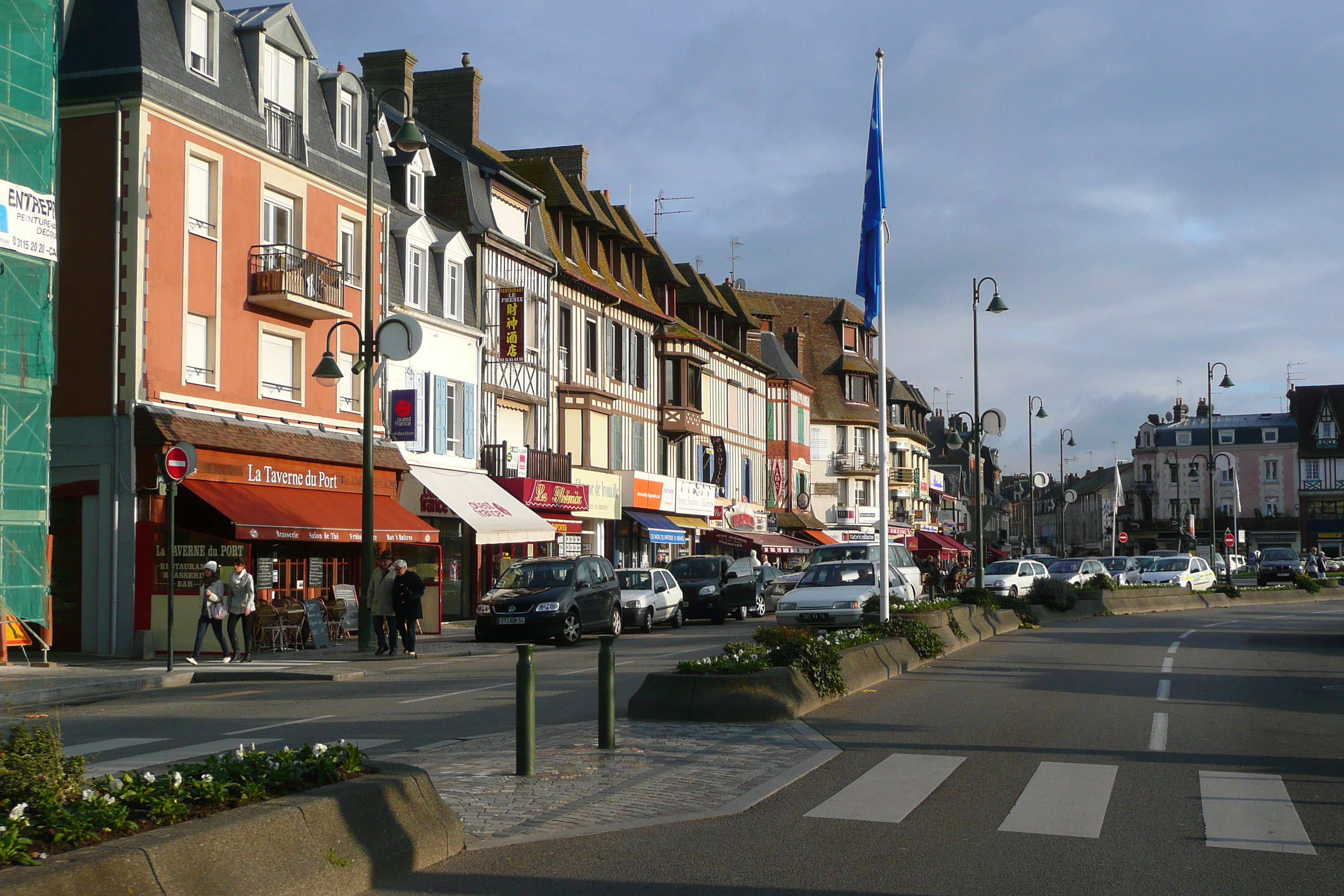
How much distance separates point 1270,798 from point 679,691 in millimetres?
5277

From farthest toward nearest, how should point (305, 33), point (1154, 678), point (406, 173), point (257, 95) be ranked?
point (406, 173), point (305, 33), point (257, 95), point (1154, 678)

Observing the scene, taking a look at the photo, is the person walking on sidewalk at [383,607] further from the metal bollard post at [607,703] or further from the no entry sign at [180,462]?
the metal bollard post at [607,703]

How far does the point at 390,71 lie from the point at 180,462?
2092 cm

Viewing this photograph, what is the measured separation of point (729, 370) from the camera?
5853cm

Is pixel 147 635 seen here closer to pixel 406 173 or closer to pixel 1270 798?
pixel 406 173

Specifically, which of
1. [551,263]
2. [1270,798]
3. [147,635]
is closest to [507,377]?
[551,263]

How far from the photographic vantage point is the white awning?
31.7 meters

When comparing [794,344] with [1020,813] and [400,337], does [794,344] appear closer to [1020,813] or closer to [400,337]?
[400,337]

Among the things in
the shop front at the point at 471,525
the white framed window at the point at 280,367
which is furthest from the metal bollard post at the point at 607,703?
the shop front at the point at 471,525

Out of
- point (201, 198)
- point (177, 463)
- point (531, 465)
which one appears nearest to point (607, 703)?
point (177, 463)

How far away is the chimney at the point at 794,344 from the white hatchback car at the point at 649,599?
1592 inches

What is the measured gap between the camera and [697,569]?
36750mm

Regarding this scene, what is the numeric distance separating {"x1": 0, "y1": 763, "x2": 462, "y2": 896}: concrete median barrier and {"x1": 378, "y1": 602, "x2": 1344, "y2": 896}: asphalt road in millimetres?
211

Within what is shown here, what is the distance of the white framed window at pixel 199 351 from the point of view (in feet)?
79.8
